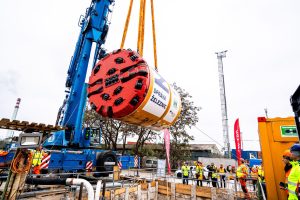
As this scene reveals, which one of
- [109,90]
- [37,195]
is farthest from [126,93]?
[37,195]

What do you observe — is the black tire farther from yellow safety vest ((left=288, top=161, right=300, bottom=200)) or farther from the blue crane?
yellow safety vest ((left=288, top=161, right=300, bottom=200))

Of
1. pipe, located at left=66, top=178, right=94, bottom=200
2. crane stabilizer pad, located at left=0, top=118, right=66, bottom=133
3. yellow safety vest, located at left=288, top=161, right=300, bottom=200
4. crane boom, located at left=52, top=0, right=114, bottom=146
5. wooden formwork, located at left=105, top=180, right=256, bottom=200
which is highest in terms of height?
crane boom, located at left=52, top=0, right=114, bottom=146

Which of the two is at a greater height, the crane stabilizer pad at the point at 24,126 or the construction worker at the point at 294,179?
the crane stabilizer pad at the point at 24,126

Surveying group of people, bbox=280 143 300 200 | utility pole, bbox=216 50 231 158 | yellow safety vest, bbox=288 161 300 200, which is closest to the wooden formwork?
group of people, bbox=280 143 300 200

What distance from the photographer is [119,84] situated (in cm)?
336

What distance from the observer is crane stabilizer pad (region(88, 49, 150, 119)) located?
10.2 feet

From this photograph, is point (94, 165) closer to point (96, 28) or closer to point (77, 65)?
point (77, 65)

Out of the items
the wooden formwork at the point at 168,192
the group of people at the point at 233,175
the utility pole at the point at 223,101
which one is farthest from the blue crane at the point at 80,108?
the utility pole at the point at 223,101

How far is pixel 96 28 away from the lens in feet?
38.5

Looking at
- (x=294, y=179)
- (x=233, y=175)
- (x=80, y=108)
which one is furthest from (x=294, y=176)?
(x=80, y=108)

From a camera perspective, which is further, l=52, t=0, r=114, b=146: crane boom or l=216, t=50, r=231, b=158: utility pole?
l=216, t=50, r=231, b=158: utility pole

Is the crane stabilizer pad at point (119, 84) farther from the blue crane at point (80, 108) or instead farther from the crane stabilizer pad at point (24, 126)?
the blue crane at point (80, 108)

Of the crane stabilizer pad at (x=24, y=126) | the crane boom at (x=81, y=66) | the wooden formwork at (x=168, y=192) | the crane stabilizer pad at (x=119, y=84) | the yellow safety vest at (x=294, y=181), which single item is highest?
the crane boom at (x=81, y=66)

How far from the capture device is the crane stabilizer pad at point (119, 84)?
3117 millimetres
